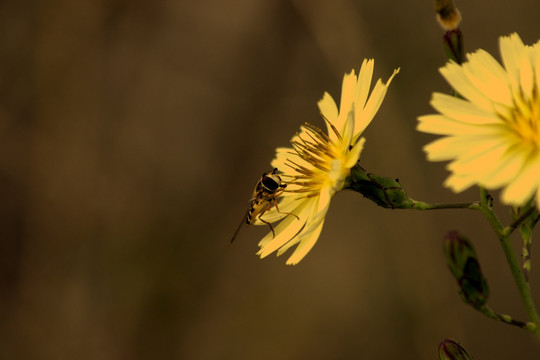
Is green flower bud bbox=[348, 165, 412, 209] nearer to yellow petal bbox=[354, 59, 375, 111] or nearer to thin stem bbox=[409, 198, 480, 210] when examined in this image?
thin stem bbox=[409, 198, 480, 210]

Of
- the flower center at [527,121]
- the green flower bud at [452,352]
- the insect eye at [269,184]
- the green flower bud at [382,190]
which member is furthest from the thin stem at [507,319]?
the insect eye at [269,184]

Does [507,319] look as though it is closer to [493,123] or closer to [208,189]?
[493,123]

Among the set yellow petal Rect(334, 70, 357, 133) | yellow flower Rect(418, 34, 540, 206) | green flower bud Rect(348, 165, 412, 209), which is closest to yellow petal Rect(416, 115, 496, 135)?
yellow flower Rect(418, 34, 540, 206)

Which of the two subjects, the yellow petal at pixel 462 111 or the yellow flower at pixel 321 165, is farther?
the yellow flower at pixel 321 165

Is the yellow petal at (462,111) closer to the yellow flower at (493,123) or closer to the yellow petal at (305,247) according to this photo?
the yellow flower at (493,123)

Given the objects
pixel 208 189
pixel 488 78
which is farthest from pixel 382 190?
pixel 208 189
